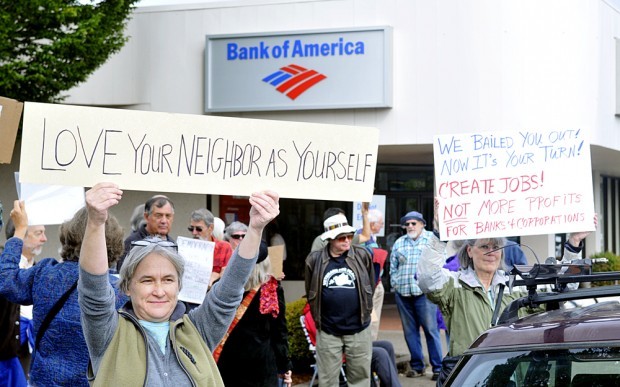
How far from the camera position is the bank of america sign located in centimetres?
1706

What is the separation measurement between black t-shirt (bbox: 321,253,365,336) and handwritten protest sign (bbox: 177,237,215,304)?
6.51 ft

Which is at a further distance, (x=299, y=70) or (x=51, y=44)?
(x=299, y=70)

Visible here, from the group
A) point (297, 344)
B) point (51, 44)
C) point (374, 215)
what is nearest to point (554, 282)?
point (297, 344)

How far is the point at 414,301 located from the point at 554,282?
7.69 meters

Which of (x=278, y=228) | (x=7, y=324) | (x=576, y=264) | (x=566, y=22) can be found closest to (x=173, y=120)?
(x=576, y=264)

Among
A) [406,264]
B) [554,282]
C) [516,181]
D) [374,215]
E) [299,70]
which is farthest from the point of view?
[299,70]

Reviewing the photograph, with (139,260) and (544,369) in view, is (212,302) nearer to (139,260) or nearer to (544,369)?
(139,260)

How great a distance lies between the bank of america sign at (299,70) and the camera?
17062 mm

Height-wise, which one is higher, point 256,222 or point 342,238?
point 342,238

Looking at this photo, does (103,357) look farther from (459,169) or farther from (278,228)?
(278,228)

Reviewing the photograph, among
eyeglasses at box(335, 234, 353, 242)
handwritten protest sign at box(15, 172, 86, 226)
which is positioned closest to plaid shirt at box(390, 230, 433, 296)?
eyeglasses at box(335, 234, 353, 242)

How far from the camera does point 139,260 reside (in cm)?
365

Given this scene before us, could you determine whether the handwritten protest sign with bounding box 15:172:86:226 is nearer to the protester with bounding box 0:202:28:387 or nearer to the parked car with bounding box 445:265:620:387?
the protester with bounding box 0:202:28:387

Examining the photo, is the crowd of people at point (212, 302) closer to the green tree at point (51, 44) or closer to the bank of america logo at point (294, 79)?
the bank of america logo at point (294, 79)
